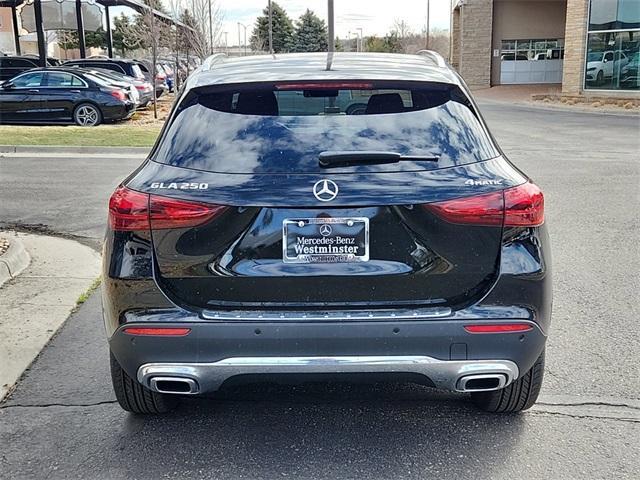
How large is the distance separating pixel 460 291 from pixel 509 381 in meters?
0.46

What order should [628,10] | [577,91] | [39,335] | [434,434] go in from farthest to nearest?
1. [577,91]
2. [628,10]
3. [39,335]
4. [434,434]

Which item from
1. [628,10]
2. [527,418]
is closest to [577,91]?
Answer: [628,10]

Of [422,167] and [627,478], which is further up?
[422,167]

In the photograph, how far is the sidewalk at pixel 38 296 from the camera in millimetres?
4402

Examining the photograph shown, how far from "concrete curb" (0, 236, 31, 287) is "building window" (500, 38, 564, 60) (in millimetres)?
38269

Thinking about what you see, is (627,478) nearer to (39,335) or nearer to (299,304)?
(299,304)

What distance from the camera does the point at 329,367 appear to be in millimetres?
2840

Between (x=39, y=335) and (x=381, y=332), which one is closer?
(x=381, y=332)

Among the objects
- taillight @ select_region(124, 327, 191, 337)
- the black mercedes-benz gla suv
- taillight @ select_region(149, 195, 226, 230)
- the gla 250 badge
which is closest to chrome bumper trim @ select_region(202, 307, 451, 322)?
the black mercedes-benz gla suv

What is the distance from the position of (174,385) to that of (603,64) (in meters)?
29.4

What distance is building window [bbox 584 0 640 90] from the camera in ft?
89.8

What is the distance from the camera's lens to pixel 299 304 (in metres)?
2.86

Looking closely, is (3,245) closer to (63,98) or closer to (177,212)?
(177,212)

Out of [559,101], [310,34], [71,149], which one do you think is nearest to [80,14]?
[71,149]
